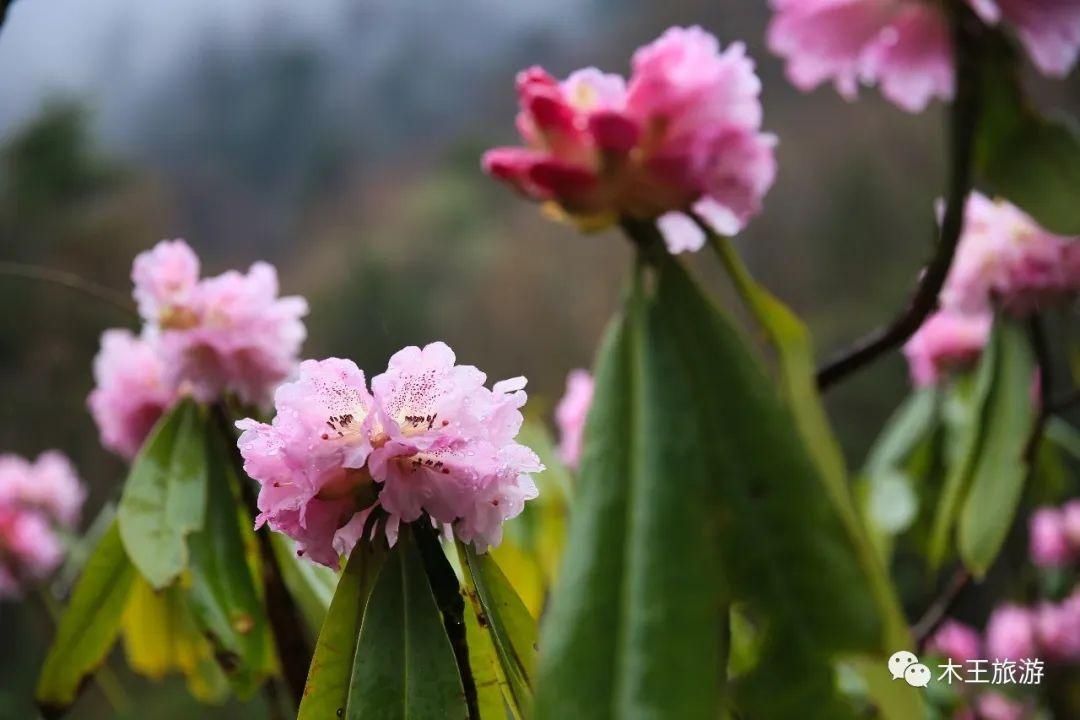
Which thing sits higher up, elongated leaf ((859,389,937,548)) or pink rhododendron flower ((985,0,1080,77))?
pink rhododendron flower ((985,0,1080,77))

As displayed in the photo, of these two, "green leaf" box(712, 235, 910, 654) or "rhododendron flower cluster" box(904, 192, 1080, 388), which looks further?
"rhododendron flower cluster" box(904, 192, 1080, 388)

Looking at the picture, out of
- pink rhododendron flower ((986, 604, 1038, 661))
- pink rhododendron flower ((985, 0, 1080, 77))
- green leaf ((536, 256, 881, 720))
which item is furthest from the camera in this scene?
pink rhododendron flower ((986, 604, 1038, 661))

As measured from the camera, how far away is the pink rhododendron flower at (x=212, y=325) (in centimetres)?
59

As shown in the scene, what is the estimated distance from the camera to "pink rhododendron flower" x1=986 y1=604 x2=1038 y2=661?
1215 millimetres

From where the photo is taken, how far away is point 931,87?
0.42m

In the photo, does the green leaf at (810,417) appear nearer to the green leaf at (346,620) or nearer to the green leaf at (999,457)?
the green leaf at (346,620)

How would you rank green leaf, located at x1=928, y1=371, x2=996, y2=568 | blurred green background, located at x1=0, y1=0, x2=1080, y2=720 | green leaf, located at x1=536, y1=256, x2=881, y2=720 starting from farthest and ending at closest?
blurred green background, located at x1=0, y1=0, x2=1080, y2=720, green leaf, located at x1=928, y1=371, x2=996, y2=568, green leaf, located at x1=536, y1=256, x2=881, y2=720

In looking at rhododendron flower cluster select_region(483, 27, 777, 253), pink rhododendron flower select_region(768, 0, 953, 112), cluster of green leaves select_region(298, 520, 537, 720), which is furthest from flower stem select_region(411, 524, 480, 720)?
pink rhododendron flower select_region(768, 0, 953, 112)

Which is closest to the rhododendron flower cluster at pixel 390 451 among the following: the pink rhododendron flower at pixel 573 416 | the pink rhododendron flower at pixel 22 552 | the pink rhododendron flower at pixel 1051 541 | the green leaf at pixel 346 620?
the green leaf at pixel 346 620

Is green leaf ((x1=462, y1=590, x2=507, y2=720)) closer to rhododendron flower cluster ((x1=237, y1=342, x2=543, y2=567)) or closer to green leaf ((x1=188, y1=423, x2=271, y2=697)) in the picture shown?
rhododendron flower cluster ((x1=237, y1=342, x2=543, y2=567))

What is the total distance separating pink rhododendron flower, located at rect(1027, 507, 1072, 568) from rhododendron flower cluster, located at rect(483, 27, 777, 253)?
1254mm

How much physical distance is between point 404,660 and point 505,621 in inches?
2.4

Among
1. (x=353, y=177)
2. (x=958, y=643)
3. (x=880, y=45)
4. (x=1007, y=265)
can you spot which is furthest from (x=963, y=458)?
(x=353, y=177)

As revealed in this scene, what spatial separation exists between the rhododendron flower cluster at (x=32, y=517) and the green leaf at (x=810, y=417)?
1.05 meters
